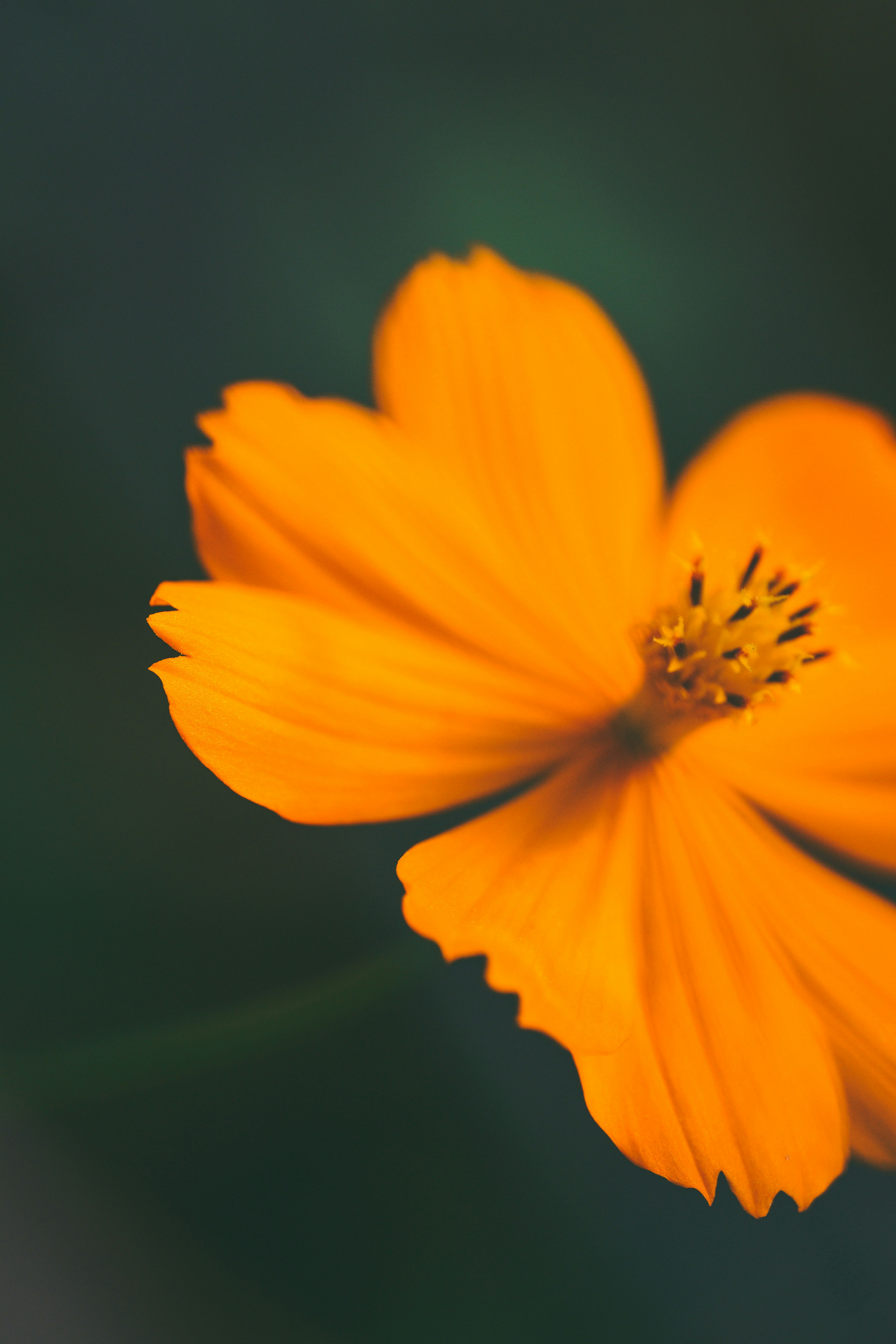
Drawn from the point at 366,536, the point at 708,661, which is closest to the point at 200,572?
the point at 366,536

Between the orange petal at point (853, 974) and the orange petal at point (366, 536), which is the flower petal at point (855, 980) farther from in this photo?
the orange petal at point (366, 536)

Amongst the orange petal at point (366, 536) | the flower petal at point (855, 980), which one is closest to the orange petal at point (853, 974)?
the flower petal at point (855, 980)

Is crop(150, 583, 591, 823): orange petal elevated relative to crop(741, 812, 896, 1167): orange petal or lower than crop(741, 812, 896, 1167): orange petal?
elevated

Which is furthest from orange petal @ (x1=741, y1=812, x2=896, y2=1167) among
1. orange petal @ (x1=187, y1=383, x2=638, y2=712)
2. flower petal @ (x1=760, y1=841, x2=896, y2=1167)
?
orange petal @ (x1=187, y1=383, x2=638, y2=712)

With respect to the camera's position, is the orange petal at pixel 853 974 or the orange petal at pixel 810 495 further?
the orange petal at pixel 810 495

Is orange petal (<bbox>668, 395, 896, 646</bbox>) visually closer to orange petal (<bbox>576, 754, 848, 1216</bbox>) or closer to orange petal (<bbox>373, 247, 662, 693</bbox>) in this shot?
orange petal (<bbox>373, 247, 662, 693</bbox>)

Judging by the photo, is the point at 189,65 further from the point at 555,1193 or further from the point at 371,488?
the point at 555,1193

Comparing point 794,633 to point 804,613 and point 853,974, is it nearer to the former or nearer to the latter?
point 804,613
